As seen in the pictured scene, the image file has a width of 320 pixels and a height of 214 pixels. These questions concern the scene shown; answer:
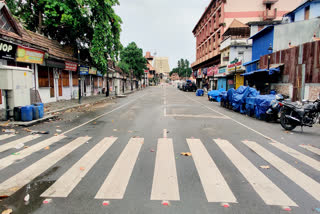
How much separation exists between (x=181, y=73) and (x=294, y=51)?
14979 cm

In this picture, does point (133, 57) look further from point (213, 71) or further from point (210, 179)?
point (210, 179)

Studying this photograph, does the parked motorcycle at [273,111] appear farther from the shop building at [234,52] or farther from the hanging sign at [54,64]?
the shop building at [234,52]

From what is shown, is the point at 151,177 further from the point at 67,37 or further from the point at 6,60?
the point at 67,37

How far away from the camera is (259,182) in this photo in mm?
4121

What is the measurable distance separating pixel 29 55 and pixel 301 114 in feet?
55.8

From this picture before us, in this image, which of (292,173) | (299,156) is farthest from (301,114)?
(292,173)

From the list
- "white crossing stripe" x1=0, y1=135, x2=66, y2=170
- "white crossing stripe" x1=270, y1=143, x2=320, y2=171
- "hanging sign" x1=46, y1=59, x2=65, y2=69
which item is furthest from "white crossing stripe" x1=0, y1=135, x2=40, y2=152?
"hanging sign" x1=46, y1=59, x2=65, y2=69

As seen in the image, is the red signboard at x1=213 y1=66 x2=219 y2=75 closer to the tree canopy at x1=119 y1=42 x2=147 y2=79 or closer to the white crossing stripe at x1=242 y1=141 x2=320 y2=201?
the tree canopy at x1=119 y1=42 x2=147 y2=79

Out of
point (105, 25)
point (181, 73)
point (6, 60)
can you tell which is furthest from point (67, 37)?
point (181, 73)

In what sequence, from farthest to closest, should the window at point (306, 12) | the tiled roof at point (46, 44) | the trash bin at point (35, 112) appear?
the window at point (306, 12) < the tiled roof at point (46, 44) < the trash bin at point (35, 112)

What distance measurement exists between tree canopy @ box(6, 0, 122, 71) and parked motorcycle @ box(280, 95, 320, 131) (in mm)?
17833

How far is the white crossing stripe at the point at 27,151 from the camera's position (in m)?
5.04

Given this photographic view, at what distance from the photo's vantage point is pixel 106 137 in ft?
24.6

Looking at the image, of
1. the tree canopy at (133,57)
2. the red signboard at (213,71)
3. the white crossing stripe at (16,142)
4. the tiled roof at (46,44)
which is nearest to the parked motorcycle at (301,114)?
the white crossing stripe at (16,142)
